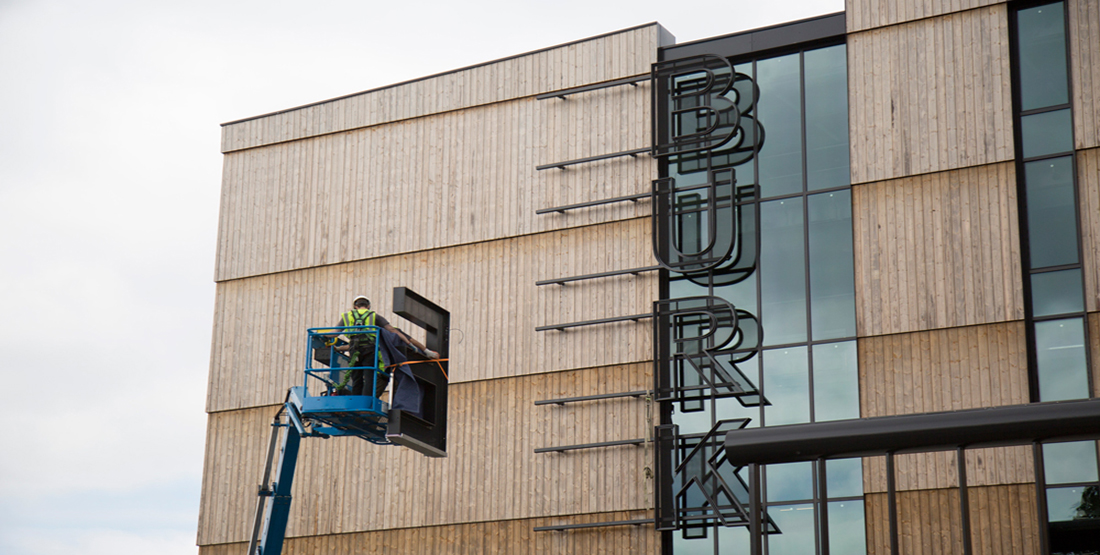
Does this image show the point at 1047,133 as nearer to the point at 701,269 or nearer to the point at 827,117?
the point at 827,117

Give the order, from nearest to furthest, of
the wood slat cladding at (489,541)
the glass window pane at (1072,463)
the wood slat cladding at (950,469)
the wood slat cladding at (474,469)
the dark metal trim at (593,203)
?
the glass window pane at (1072,463) < the wood slat cladding at (950,469) < the wood slat cladding at (489,541) < the wood slat cladding at (474,469) < the dark metal trim at (593,203)

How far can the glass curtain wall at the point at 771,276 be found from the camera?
24.0 meters

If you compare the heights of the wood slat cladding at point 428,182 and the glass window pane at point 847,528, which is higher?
the wood slat cladding at point 428,182

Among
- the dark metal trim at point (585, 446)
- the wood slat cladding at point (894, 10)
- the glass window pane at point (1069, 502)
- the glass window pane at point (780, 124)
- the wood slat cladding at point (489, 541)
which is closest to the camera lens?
the glass window pane at point (1069, 502)

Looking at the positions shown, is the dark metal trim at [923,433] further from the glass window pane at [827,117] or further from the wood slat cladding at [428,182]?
the wood slat cladding at [428,182]

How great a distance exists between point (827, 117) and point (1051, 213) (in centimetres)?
528

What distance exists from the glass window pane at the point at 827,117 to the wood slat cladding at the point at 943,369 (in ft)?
12.9

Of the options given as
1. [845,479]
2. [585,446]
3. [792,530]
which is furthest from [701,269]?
[792,530]

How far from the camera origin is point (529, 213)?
2831 centimetres

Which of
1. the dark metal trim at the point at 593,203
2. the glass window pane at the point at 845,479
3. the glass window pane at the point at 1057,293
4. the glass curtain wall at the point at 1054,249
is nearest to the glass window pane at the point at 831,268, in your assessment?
the glass window pane at the point at 845,479

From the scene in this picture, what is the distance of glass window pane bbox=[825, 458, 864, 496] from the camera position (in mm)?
23125

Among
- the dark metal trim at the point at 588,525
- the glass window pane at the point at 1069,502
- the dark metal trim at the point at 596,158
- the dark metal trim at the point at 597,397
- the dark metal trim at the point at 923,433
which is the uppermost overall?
the dark metal trim at the point at 596,158

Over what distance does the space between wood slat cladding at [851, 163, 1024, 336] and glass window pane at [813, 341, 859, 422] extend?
2.29ft

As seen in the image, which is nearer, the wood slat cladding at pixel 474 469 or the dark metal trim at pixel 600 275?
the wood slat cladding at pixel 474 469
